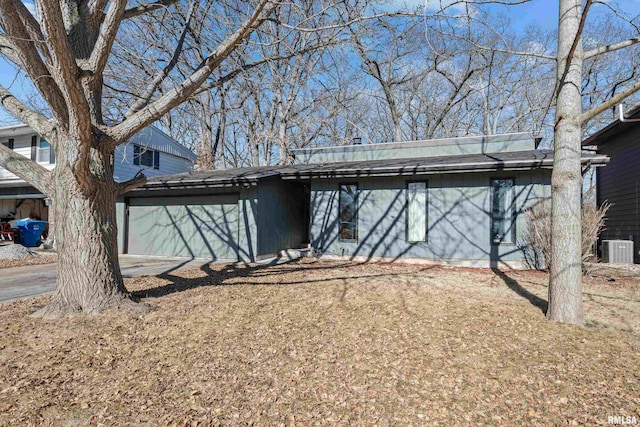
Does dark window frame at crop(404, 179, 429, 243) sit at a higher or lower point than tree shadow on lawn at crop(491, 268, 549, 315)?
higher

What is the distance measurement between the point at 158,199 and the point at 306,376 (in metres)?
10.0

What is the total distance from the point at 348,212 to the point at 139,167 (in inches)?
483

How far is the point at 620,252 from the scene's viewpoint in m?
9.32

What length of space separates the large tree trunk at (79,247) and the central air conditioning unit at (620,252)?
39.0 feet

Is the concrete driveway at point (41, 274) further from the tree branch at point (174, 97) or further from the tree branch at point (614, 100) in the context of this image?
the tree branch at point (614, 100)

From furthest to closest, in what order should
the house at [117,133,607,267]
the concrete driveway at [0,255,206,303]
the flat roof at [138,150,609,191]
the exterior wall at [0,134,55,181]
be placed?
the exterior wall at [0,134,55,181], the house at [117,133,607,267], the flat roof at [138,150,609,191], the concrete driveway at [0,255,206,303]

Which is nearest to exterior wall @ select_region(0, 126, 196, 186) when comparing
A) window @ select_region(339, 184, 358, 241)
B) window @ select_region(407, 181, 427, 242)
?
window @ select_region(339, 184, 358, 241)

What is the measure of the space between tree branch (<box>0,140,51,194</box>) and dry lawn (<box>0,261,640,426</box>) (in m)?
1.79

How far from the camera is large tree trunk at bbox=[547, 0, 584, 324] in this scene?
4.17 metres

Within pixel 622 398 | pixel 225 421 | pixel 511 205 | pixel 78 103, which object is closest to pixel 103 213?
pixel 78 103

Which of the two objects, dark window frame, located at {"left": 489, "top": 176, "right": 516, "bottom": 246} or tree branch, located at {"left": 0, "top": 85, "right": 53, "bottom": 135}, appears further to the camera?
dark window frame, located at {"left": 489, "top": 176, "right": 516, "bottom": 246}

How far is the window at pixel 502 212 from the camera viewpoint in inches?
332

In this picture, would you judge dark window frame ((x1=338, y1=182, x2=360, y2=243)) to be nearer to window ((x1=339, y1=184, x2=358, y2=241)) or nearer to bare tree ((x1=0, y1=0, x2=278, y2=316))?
window ((x1=339, y1=184, x2=358, y2=241))

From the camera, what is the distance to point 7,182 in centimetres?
1611
